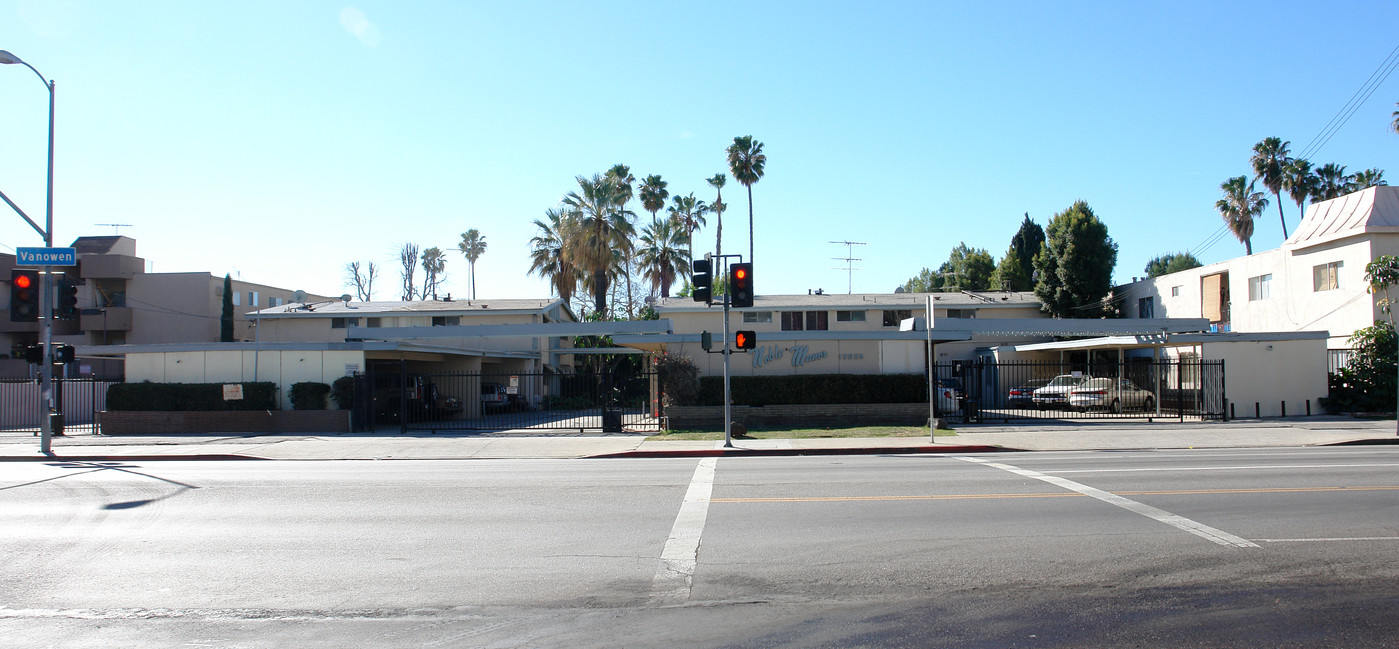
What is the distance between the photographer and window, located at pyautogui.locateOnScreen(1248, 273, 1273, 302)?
34.6 metres

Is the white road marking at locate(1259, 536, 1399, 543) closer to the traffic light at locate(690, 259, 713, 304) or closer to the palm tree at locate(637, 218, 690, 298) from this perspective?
the traffic light at locate(690, 259, 713, 304)

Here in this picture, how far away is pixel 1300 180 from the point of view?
4925cm

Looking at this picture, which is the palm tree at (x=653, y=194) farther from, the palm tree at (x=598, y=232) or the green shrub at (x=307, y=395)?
the green shrub at (x=307, y=395)

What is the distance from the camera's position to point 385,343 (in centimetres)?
2780

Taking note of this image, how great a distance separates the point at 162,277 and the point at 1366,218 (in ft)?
184

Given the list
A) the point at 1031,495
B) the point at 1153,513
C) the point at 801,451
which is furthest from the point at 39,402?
the point at 1153,513

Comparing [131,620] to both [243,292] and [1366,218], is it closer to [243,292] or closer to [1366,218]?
[1366,218]

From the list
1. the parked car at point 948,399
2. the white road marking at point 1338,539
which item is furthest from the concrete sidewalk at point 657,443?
the white road marking at point 1338,539

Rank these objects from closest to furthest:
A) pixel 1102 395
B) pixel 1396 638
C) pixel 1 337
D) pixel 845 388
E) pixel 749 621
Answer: pixel 1396 638 < pixel 749 621 < pixel 845 388 < pixel 1102 395 < pixel 1 337

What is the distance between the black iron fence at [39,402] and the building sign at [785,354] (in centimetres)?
2137

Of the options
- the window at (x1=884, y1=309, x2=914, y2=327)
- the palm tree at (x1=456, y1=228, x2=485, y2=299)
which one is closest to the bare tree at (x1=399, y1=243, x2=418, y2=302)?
the palm tree at (x1=456, y1=228, x2=485, y2=299)

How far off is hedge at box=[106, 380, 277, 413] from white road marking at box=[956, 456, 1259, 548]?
22562mm

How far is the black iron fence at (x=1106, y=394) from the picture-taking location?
85.4 feet

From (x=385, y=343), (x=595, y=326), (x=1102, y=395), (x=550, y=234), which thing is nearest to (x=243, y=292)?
(x=550, y=234)
